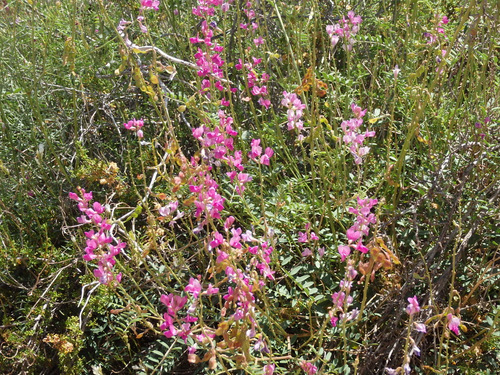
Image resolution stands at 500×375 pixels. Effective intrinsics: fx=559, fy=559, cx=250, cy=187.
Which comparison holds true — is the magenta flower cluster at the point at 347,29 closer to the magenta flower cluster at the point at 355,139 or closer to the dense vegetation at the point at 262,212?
the dense vegetation at the point at 262,212

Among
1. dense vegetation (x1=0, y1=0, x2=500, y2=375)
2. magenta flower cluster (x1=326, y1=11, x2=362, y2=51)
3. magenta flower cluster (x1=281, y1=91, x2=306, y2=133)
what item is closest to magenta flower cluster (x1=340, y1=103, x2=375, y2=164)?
dense vegetation (x1=0, y1=0, x2=500, y2=375)

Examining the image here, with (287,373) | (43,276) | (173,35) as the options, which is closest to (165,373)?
(287,373)

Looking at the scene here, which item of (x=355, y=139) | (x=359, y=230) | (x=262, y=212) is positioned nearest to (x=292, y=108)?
(x=355, y=139)

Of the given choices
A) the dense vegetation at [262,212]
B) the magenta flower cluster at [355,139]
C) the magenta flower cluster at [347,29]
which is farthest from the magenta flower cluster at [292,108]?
the magenta flower cluster at [347,29]

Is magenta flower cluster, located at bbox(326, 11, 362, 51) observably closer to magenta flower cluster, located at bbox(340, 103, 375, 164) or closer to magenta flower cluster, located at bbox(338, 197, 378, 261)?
magenta flower cluster, located at bbox(340, 103, 375, 164)

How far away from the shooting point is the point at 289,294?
1553 mm

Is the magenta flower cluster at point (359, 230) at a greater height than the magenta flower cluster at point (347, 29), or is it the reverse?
the magenta flower cluster at point (347, 29)

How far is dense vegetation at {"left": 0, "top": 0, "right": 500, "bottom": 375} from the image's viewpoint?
1288mm

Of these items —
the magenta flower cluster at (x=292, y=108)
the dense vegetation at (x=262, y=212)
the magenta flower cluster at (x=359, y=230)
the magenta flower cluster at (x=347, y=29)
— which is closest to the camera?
the magenta flower cluster at (x=359, y=230)

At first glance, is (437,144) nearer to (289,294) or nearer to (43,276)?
(289,294)

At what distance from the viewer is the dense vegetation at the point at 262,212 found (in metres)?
1.29

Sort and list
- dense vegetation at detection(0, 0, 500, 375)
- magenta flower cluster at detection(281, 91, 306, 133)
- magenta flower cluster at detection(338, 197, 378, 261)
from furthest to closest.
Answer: magenta flower cluster at detection(281, 91, 306, 133)
dense vegetation at detection(0, 0, 500, 375)
magenta flower cluster at detection(338, 197, 378, 261)


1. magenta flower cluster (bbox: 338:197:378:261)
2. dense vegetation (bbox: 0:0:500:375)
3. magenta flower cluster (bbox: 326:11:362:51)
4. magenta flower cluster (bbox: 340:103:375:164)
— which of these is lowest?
dense vegetation (bbox: 0:0:500:375)

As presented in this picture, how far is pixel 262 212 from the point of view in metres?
1.31
